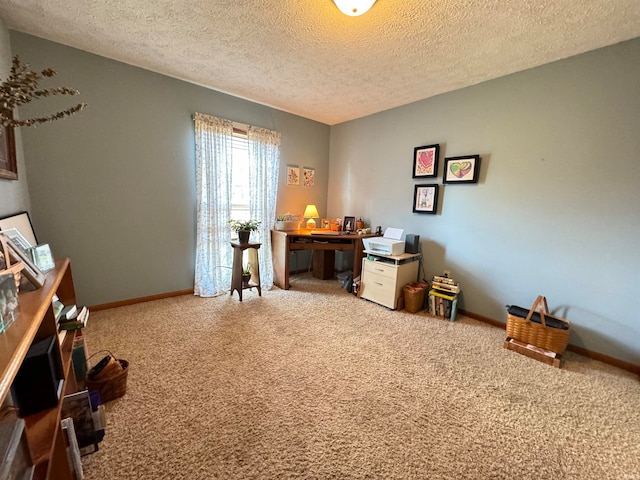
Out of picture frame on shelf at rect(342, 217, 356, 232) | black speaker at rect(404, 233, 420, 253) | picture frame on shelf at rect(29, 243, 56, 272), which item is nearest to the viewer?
picture frame on shelf at rect(29, 243, 56, 272)

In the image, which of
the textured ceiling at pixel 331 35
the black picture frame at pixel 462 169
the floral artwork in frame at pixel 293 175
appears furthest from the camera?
the floral artwork in frame at pixel 293 175

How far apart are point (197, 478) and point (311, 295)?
223cm

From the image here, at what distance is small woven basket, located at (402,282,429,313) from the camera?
2.84 m

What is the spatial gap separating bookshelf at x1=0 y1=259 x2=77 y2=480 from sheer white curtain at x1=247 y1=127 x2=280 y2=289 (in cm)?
234

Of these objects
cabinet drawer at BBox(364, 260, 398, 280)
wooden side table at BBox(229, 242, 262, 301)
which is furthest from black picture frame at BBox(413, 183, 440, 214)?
wooden side table at BBox(229, 242, 262, 301)

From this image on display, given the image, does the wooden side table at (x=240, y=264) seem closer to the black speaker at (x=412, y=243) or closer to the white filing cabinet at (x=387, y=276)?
the white filing cabinet at (x=387, y=276)

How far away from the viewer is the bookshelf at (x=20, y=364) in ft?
2.06

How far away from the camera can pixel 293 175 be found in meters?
3.83

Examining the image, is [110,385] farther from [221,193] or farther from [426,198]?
[426,198]

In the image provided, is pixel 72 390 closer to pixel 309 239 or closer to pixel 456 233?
pixel 309 239

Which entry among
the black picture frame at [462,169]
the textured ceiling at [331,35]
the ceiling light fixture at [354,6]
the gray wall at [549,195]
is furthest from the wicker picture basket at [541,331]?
the ceiling light fixture at [354,6]

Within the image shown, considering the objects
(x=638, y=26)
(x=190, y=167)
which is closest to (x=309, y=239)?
(x=190, y=167)

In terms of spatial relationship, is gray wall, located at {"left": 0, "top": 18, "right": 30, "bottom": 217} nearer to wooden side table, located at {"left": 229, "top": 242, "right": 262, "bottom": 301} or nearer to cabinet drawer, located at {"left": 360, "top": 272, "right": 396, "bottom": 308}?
wooden side table, located at {"left": 229, "top": 242, "right": 262, "bottom": 301}

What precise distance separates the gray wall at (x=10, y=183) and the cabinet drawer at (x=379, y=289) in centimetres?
309
